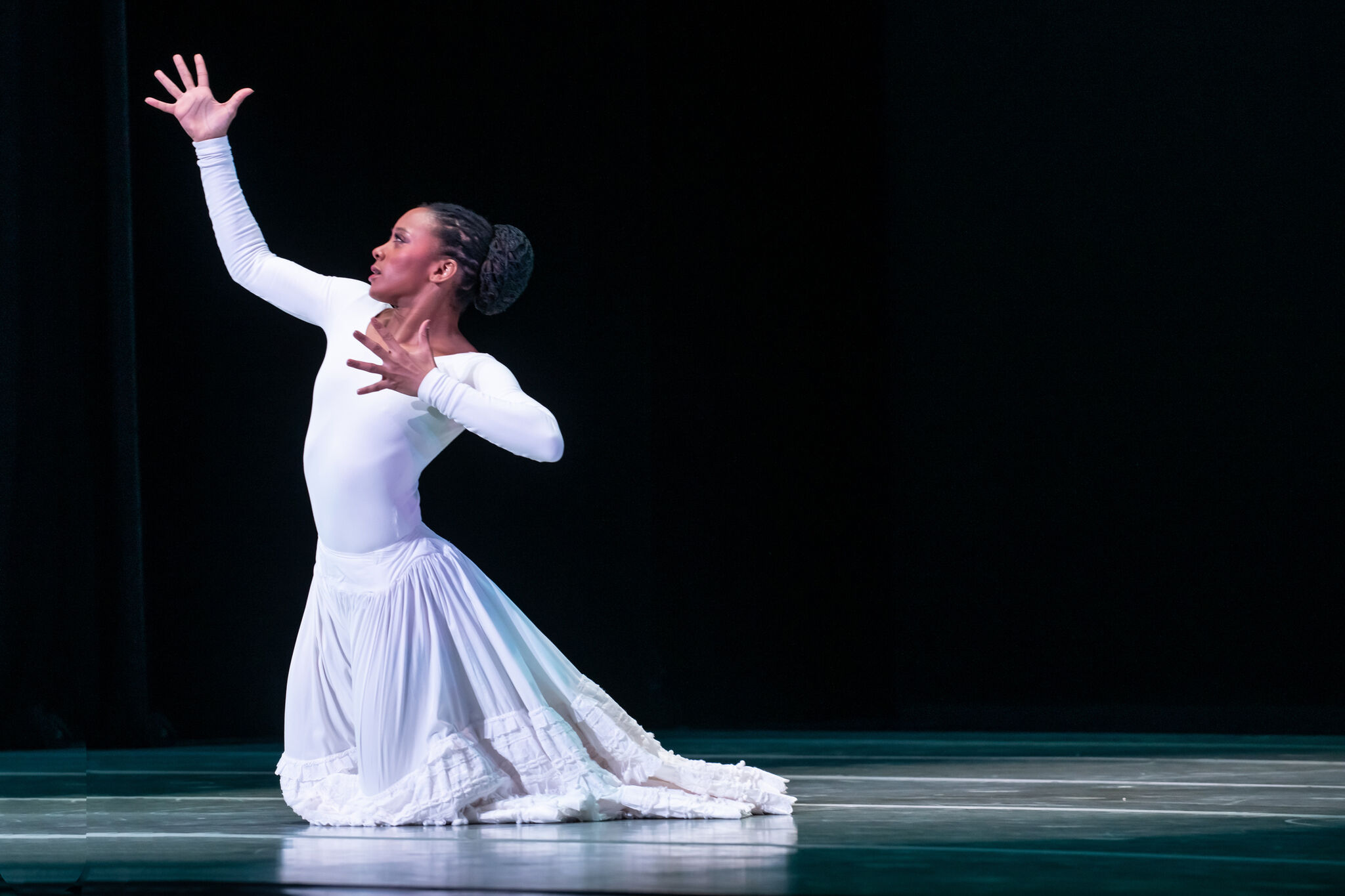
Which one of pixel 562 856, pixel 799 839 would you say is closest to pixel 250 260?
pixel 562 856

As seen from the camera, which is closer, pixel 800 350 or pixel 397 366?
pixel 397 366

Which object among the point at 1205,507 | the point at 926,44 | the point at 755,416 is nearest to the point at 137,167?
the point at 755,416

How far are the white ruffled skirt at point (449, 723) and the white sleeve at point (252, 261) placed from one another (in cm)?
45

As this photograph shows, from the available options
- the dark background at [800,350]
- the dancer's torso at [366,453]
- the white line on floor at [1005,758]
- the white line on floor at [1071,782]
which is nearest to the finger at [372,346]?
the dancer's torso at [366,453]

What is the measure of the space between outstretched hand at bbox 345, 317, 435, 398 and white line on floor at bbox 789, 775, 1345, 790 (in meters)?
1.48

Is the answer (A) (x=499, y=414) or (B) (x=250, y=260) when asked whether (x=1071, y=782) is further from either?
(B) (x=250, y=260)

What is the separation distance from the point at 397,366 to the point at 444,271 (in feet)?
1.12

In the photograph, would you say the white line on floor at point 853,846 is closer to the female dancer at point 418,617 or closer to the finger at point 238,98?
the female dancer at point 418,617

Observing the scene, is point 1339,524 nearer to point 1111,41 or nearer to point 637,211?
point 1111,41

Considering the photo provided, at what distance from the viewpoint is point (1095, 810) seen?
2863 millimetres

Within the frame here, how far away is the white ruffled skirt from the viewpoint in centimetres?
271

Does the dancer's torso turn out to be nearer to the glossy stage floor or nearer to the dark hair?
the dark hair

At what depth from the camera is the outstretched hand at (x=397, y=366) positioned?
2.65 metres

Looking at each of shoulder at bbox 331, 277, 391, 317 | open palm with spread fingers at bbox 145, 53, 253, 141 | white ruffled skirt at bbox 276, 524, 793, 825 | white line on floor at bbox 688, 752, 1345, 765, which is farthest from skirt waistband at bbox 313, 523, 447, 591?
white line on floor at bbox 688, 752, 1345, 765
